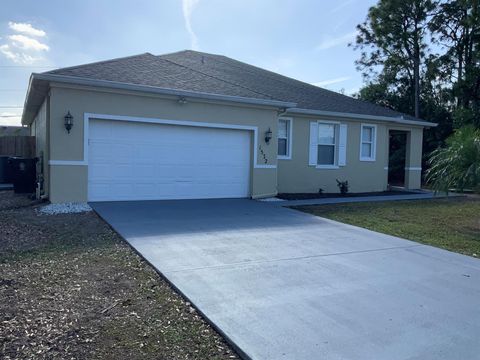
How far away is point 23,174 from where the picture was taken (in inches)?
512

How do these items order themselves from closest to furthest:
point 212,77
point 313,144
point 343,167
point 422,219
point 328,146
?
point 422,219, point 212,77, point 313,144, point 328,146, point 343,167

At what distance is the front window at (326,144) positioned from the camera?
1516 cm

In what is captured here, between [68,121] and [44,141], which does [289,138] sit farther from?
[44,141]

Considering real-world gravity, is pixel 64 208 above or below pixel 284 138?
below

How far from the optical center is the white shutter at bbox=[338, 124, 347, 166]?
50.5ft

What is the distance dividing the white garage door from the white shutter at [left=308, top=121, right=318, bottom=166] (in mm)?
3125

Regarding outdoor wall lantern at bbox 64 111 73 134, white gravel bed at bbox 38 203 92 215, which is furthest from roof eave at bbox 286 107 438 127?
white gravel bed at bbox 38 203 92 215

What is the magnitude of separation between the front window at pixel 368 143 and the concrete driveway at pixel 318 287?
857 cm

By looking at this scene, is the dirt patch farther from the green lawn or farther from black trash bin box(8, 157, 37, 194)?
black trash bin box(8, 157, 37, 194)

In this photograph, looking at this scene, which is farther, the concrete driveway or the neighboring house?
the neighboring house

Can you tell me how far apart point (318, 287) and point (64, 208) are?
7.03 metres

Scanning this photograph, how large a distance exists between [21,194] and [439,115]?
73.2 feet

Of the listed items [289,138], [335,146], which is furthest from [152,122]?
[335,146]

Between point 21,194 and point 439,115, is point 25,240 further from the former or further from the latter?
point 439,115
